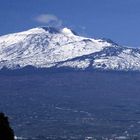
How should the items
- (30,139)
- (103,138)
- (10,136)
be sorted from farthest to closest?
(103,138), (30,139), (10,136)

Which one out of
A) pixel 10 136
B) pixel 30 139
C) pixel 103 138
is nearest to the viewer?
pixel 10 136

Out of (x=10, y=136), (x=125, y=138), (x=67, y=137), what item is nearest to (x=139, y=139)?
(x=125, y=138)

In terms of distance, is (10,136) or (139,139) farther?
(139,139)

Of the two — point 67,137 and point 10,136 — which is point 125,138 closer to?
point 67,137

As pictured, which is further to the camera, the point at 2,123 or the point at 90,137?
the point at 90,137

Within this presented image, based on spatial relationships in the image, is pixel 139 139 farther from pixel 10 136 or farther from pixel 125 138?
pixel 10 136

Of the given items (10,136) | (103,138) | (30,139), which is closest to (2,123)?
(10,136)
